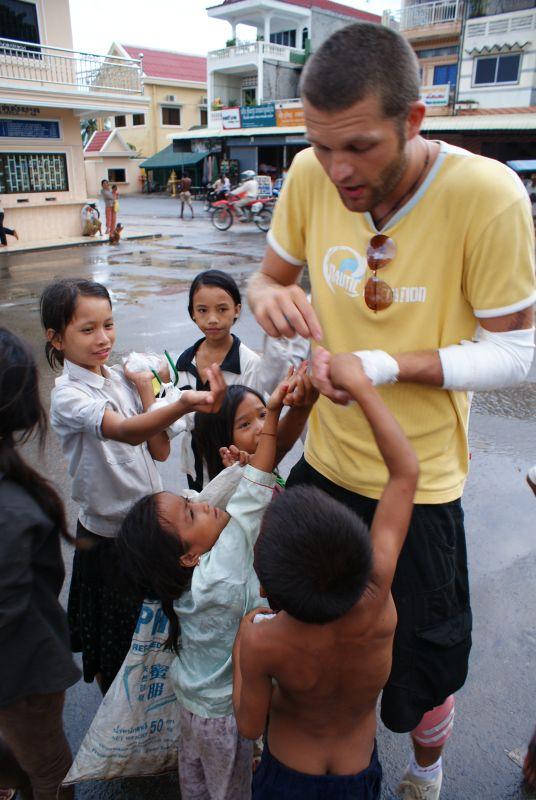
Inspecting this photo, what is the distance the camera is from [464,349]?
1.34 m

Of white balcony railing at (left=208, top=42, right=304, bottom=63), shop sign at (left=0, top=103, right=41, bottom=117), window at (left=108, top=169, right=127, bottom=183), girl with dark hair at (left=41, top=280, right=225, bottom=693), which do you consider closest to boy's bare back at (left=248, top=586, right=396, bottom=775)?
girl with dark hair at (left=41, top=280, right=225, bottom=693)

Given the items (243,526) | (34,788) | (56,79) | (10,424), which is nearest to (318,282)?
(243,526)

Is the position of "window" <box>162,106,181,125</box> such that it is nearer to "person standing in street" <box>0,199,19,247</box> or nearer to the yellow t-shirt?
"person standing in street" <box>0,199,19,247</box>

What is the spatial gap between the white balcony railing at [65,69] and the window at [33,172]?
175 cm

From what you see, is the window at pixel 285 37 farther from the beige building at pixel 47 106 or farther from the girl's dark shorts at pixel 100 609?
the girl's dark shorts at pixel 100 609

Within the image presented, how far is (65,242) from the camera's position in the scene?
15.4 m

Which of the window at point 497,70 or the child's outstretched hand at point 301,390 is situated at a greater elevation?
the window at point 497,70

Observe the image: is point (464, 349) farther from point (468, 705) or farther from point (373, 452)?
point (468, 705)

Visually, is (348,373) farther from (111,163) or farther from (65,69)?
(111,163)

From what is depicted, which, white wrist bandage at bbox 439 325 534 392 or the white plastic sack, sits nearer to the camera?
white wrist bandage at bbox 439 325 534 392

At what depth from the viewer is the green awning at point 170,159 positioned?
3250 centimetres

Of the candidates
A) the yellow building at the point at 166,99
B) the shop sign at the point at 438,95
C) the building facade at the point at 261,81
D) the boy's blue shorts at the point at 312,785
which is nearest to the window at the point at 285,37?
the building facade at the point at 261,81

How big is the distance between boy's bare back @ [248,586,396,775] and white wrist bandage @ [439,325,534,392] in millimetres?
500

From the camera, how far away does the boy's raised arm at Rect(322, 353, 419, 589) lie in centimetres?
128
